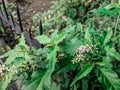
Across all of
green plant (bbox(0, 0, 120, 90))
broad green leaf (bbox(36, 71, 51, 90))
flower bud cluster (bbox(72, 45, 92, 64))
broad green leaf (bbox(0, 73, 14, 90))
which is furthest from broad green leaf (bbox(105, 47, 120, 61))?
broad green leaf (bbox(0, 73, 14, 90))

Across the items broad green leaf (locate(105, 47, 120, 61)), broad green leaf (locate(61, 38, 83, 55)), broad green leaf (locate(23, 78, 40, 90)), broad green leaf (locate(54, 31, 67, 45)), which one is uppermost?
broad green leaf (locate(54, 31, 67, 45))

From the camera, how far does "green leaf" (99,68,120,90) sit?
58.2 inches

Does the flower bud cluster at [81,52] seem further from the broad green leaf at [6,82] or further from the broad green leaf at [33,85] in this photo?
the broad green leaf at [6,82]

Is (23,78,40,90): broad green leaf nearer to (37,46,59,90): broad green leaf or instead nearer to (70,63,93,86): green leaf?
(37,46,59,90): broad green leaf

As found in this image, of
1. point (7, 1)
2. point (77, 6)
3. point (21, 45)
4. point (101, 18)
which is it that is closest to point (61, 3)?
point (77, 6)

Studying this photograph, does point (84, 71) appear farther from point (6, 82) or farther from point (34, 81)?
point (6, 82)

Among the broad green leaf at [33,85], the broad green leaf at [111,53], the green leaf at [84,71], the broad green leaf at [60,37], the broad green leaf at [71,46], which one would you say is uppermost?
the broad green leaf at [60,37]

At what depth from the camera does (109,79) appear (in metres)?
1.48

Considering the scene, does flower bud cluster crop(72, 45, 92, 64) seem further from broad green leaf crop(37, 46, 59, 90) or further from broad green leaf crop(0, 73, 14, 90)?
broad green leaf crop(0, 73, 14, 90)

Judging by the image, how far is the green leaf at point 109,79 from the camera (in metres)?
1.48

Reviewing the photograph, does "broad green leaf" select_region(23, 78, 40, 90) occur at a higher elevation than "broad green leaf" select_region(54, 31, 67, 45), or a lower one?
lower

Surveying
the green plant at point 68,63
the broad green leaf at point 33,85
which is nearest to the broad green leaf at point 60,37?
the green plant at point 68,63

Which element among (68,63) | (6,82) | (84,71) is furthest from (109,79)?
(6,82)

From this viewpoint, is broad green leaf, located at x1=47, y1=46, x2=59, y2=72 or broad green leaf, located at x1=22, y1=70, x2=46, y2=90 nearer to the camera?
broad green leaf, located at x1=47, y1=46, x2=59, y2=72
